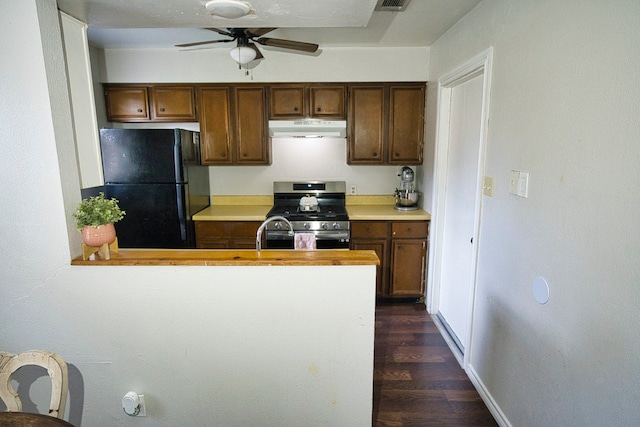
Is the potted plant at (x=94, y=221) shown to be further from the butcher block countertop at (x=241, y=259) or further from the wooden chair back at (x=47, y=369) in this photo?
the wooden chair back at (x=47, y=369)

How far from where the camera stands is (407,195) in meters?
3.45

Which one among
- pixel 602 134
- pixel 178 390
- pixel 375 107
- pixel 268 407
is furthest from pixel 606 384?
pixel 375 107

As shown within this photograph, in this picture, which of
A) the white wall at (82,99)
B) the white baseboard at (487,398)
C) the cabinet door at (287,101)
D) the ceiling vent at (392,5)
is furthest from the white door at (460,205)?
the white wall at (82,99)

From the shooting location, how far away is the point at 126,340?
1.57 m

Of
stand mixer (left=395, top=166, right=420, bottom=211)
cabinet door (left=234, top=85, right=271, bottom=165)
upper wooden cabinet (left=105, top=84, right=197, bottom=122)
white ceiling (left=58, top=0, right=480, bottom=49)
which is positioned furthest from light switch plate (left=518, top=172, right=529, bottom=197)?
upper wooden cabinet (left=105, top=84, right=197, bottom=122)

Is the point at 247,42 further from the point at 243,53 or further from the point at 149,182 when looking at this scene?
the point at 149,182

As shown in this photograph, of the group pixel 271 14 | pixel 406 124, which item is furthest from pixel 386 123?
pixel 271 14

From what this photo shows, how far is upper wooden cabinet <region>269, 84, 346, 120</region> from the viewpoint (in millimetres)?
3352

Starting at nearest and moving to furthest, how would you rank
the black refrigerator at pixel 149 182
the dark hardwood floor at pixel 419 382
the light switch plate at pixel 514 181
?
1. the light switch plate at pixel 514 181
2. the dark hardwood floor at pixel 419 382
3. the black refrigerator at pixel 149 182

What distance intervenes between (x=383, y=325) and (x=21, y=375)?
242 centimetres

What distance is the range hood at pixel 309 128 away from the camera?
10.8 feet

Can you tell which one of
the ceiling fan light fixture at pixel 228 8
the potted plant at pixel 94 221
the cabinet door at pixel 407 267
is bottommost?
the cabinet door at pixel 407 267

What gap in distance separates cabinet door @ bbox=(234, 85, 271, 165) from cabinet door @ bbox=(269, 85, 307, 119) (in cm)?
9

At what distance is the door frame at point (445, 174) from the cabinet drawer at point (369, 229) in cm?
43
